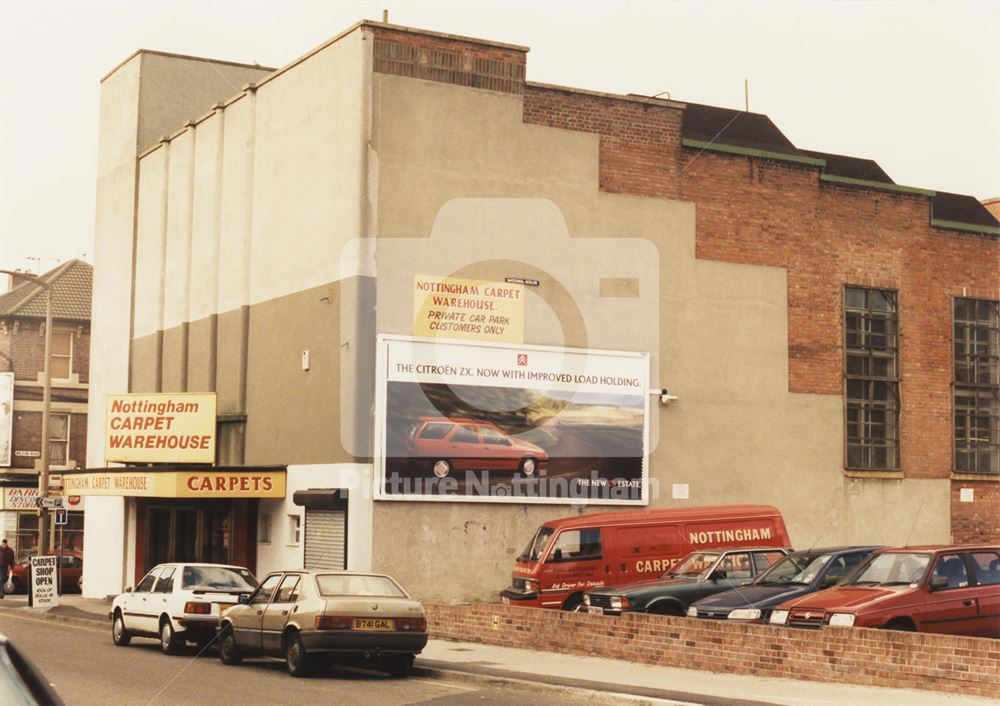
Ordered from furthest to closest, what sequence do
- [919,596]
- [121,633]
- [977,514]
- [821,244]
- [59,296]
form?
[59,296], [977,514], [821,244], [121,633], [919,596]

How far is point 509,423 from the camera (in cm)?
2961

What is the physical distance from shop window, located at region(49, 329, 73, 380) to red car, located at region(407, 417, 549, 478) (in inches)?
1292

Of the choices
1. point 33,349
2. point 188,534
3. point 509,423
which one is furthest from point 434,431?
point 33,349

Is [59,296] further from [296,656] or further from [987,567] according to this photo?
[987,567]

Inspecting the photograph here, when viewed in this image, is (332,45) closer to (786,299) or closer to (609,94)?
(609,94)

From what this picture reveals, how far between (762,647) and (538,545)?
29.1ft

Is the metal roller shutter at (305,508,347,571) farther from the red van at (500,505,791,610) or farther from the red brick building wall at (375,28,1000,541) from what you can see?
the red brick building wall at (375,28,1000,541)

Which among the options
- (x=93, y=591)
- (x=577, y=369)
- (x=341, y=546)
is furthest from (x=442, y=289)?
(x=93, y=591)

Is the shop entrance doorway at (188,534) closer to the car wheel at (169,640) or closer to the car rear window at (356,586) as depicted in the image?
the car wheel at (169,640)

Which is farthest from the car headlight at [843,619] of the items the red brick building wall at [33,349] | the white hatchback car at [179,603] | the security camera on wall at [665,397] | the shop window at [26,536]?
the red brick building wall at [33,349]

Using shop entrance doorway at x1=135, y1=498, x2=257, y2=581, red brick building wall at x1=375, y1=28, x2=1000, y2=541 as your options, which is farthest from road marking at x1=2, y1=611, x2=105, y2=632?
red brick building wall at x1=375, y1=28, x2=1000, y2=541

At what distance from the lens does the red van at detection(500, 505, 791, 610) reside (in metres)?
25.2

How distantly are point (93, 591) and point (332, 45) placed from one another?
19.5 meters

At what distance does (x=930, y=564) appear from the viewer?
1731 centimetres
